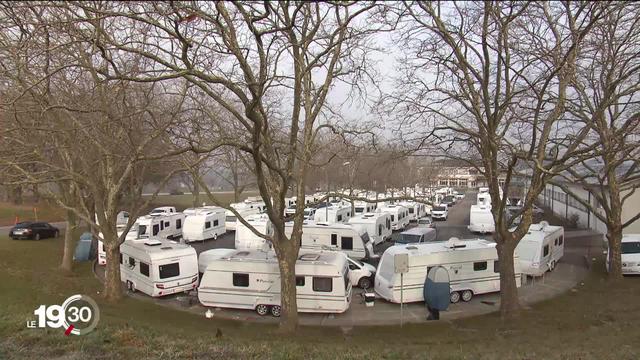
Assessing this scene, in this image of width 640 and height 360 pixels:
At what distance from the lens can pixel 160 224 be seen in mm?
30406

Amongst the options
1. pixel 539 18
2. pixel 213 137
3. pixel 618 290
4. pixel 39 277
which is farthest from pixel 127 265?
pixel 618 290

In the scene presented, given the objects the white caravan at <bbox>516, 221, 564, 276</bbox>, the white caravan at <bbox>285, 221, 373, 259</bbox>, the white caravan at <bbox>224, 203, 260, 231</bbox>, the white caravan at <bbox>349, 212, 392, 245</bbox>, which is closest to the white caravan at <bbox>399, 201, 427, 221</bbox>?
the white caravan at <bbox>349, 212, 392, 245</bbox>

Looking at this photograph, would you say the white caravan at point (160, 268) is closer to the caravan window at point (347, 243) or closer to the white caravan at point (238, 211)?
the caravan window at point (347, 243)

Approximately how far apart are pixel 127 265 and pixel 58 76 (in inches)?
334

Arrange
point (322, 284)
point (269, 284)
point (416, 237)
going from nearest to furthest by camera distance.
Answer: point (322, 284), point (269, 284), point (416, 237)

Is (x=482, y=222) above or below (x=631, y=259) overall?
below

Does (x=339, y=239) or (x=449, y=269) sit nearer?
(x=449, y=269)

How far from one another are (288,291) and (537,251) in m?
12.1

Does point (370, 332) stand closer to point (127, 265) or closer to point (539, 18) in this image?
point (539, 18)

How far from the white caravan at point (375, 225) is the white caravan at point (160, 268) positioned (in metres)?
11.2

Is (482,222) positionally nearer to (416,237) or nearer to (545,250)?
(416,237)

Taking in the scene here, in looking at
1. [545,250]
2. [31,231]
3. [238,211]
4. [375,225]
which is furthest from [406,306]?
[31,231]

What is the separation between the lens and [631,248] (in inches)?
816

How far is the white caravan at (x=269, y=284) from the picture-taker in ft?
52.0
